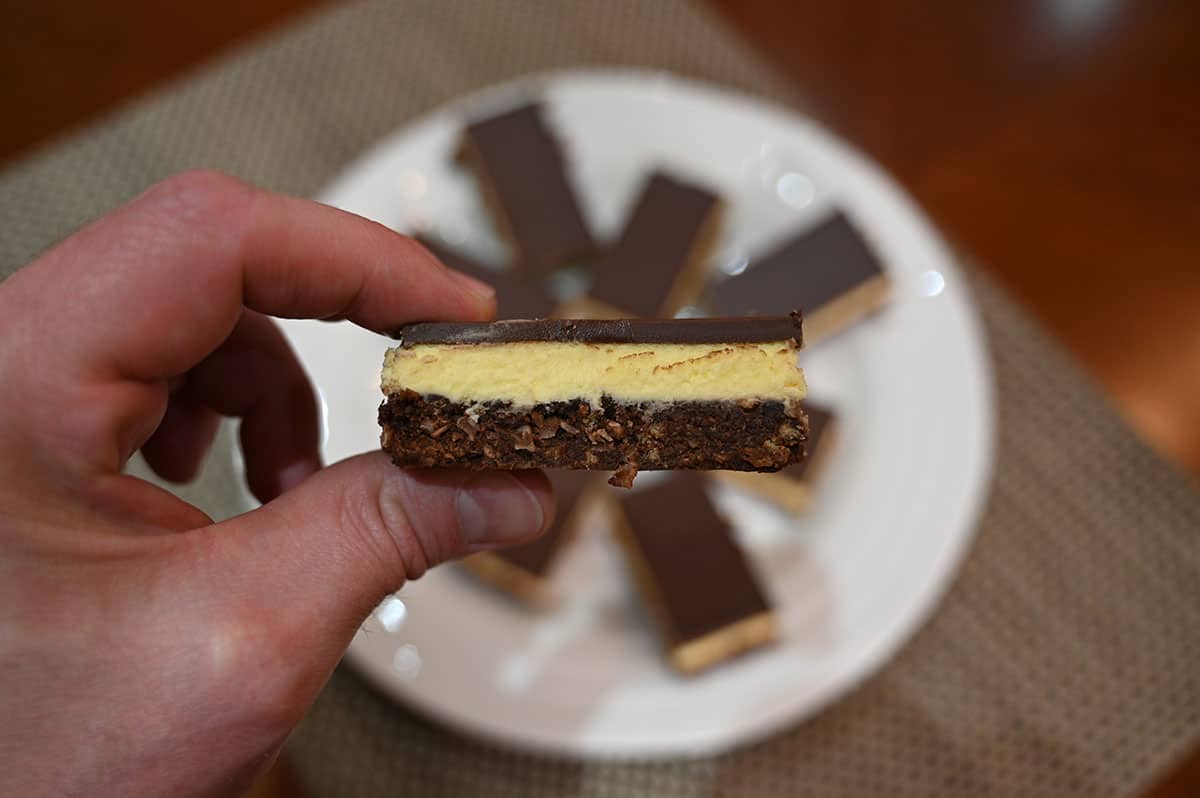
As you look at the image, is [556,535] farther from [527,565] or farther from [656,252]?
[656,252]

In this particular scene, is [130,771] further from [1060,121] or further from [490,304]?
[1060,121]

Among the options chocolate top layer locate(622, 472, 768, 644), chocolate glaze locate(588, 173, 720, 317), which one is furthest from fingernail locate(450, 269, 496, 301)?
chocolate glaze locate(588, 173, 720, 317)

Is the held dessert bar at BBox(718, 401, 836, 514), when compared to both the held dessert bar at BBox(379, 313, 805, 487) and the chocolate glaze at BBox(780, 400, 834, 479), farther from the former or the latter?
the held dessert bar at BBox(379, 313, 805, 487)

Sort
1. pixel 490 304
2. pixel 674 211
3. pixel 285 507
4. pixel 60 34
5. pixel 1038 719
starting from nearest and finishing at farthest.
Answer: pixel 285 507 → pixel 490 304 → pixel 1038 719 → pixel 674 211 → pixel 60 34

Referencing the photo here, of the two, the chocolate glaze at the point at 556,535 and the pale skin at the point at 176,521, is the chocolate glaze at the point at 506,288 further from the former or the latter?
the pale skin at the point at 176,521

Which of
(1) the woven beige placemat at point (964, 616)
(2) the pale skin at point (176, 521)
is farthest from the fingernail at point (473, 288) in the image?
(1) the woven beige placemat at point (964, 616)

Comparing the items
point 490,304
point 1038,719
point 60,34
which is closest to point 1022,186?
point 1038,719
